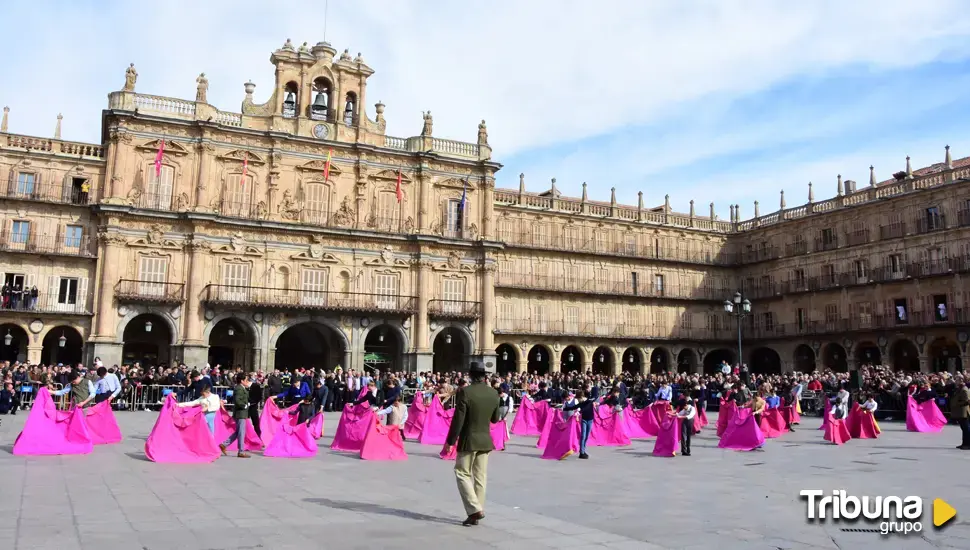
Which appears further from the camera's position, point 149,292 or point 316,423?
point 149,292

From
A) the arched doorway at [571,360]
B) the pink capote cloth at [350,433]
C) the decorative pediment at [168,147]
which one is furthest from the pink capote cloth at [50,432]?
the arched doorway at [571,360]

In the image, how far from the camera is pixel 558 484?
12125 millimetres

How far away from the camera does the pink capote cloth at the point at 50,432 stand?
14.3 meters

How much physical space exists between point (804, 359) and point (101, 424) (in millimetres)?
42560

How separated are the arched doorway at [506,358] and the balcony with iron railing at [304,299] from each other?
27.5ft

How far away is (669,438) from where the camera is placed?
16.5 meters

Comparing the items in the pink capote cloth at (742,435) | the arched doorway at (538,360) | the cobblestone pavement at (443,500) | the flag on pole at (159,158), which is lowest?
the cobblestone pavement at (443,500)

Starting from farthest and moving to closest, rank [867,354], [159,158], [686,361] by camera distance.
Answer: [686,361] → [867,354] → [159,158]

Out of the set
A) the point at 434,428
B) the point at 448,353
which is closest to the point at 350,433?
the point at 434,428

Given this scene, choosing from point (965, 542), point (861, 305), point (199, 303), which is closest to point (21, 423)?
point (199, 303)

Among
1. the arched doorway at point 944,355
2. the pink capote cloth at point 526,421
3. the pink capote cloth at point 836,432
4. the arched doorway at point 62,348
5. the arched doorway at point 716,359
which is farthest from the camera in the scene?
the arched doorway at point 716,359

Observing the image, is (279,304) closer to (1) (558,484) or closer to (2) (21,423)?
A: (2) (21,423)

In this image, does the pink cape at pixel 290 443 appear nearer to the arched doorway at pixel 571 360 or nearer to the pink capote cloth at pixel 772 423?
the pink capote cloth at pixel 772 423

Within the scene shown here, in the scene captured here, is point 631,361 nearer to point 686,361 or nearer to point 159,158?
point 686,361
